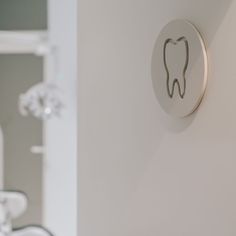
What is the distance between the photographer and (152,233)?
1.28 m

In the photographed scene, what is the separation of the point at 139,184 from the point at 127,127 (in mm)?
190

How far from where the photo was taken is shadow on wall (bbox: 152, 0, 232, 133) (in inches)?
39.0

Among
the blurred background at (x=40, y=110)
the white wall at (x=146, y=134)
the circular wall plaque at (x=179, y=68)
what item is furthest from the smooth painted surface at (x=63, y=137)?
the circular wall plaque at (x=179, y=68)

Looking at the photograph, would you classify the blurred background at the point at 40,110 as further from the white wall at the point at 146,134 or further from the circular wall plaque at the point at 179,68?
the circular wall plaque at the point at 179,68

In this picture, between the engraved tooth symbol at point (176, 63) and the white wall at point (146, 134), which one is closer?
the white wall at point (146, 134)

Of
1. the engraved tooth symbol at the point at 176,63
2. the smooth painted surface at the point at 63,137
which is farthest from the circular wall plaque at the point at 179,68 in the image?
the smooth painted surface at the point at 63,137

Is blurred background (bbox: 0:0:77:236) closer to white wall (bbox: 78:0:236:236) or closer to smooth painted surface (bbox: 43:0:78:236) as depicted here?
smooth painted surface (bbox: 43:0:78:236)

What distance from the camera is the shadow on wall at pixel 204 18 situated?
990mm

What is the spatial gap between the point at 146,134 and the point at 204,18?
0.41m

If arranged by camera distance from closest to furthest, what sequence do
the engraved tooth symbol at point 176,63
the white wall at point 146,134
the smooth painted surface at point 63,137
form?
the white wall at point 146,134 < the engraved tooth symbol at point 176,63 < the smooth painted surface at point 63,137

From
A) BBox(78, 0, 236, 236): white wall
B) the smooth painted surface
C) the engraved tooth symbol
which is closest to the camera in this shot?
BBox(78, 0, 236, 236): white wall

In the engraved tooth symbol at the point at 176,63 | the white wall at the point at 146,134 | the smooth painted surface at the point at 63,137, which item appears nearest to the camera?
the white wall at the point at 146,134

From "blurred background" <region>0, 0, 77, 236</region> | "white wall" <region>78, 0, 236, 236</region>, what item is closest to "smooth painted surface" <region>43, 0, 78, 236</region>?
"blurred background" <region>0, 0, 77, 236</region>

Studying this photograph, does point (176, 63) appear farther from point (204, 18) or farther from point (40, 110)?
point (40, 110)
